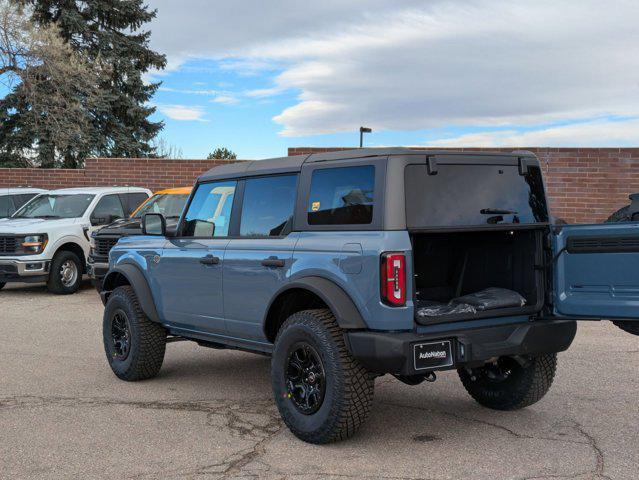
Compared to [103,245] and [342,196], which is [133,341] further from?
[103,245]

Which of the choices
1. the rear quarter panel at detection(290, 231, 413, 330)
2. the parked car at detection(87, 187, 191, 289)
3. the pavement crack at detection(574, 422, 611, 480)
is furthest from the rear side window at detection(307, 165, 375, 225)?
the parked car at detection(87, 187, 191, 289)

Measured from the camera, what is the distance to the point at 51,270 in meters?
14.5

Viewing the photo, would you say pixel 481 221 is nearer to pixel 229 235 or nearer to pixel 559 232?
pixel 559 232

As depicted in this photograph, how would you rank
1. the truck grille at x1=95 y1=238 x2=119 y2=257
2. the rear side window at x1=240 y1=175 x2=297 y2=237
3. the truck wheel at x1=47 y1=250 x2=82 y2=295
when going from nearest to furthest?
1. the rear side window at x1=240 y1=175 x2=297 y2=237
2. the truck grille at x1=95 y1=238 x2=119 y2=257
3. the truck wheel at x1=47 y1=250 x2=82 y2=295

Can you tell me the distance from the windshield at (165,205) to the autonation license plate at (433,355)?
9.66 meters

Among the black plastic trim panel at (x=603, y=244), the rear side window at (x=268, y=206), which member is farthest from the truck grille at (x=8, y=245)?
the black plastic trim panel at (x=603, y=244)

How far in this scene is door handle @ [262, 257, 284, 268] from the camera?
18.5 feet

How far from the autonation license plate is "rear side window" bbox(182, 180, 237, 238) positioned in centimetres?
219

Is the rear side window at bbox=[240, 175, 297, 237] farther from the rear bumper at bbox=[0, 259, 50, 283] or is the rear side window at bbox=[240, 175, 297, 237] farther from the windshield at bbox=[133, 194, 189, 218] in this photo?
the rear bumper at bbox=[0, 259, 50, 283]

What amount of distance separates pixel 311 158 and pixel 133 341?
2.68 m

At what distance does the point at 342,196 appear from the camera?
5422 millimetres

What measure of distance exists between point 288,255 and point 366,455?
57.8 inches

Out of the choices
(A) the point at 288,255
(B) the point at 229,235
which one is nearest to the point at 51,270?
(B) the point at 229,235

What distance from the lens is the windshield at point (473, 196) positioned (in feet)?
17.2
